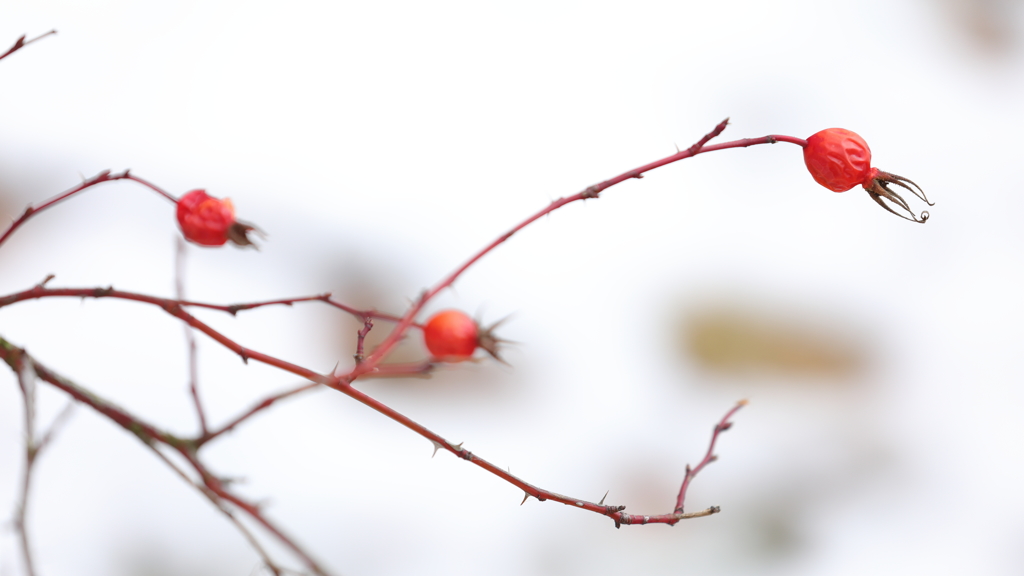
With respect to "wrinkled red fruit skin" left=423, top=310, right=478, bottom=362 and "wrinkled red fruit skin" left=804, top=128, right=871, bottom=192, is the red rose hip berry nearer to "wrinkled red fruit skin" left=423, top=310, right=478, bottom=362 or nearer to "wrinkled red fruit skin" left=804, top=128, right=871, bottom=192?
"wrinkled red fruit skin" left=423, top=310, right=478, bottom=362

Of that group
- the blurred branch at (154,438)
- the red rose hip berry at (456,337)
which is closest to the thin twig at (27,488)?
the blurred branch at (154,438)

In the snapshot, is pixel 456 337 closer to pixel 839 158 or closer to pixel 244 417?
pixel 244 417

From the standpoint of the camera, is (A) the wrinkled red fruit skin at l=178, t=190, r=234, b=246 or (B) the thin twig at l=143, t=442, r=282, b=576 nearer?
(B) the thin twig at l=143, t=442, r=282, b=576

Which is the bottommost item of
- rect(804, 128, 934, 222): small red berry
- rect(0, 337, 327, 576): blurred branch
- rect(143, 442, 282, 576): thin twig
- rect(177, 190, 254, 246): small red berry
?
rect(143, 442, 282, 576): thin twig

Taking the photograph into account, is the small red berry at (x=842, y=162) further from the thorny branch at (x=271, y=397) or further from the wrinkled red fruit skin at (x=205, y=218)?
the wrinkled red fruit skin at (x=205, y=218)

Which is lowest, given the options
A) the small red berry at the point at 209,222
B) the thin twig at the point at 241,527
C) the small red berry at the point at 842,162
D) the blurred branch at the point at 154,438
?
the thin twig at the point at 241,527

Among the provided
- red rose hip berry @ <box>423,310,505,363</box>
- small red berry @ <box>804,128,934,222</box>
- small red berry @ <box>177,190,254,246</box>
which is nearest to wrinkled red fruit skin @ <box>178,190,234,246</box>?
small red berry @ <box>177,190,254,246</box>

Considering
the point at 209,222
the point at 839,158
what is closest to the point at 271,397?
the point at 209,222
